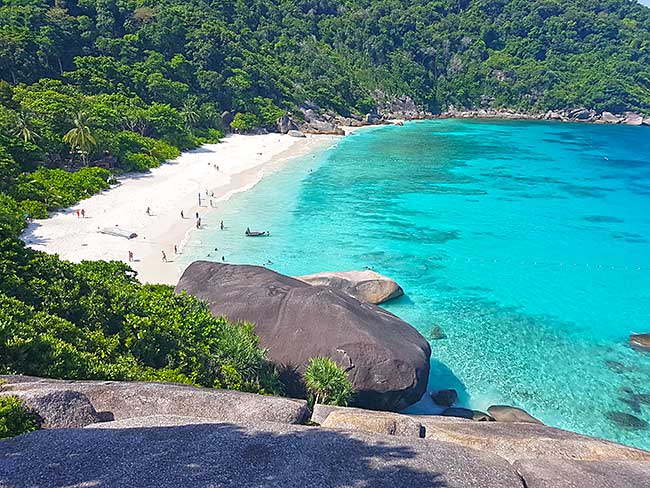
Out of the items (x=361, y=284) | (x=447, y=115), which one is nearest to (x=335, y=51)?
(x=447, y=115)

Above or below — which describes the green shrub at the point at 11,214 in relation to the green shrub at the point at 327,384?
above

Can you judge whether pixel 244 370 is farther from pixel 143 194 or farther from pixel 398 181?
pixel 398 181

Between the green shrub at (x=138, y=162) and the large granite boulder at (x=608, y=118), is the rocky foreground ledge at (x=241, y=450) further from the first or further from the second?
the large granite boulder at (x=608, y=118)

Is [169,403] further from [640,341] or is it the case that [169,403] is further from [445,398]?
[640,341]

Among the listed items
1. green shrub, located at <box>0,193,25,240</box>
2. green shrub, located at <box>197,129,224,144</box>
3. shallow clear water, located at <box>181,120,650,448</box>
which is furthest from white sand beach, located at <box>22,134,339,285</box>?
green shrub, located at <box>197,129,224,144</box>

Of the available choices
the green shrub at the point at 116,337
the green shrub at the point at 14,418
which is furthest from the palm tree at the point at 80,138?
the green shrub at the point at 14,418
